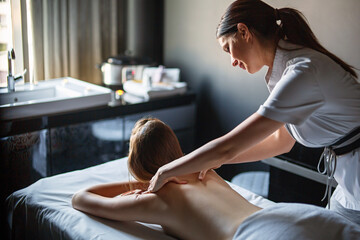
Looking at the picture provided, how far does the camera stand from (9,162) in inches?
91.7

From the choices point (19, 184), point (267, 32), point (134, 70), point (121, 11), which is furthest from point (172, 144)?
point (121, 11)

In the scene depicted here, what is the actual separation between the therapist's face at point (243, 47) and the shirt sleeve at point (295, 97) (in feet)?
0.64

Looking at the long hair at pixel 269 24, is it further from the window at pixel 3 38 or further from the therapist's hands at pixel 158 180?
the window at pixel 3 38

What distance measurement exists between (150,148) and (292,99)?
0.56 metres

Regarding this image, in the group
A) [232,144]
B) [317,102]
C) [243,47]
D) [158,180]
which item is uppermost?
[243,47]

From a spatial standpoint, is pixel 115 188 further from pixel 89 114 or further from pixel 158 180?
pixel 89 114

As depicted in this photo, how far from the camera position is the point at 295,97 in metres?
1.18

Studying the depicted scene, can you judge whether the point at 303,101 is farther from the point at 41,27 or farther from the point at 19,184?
the point at 41,27

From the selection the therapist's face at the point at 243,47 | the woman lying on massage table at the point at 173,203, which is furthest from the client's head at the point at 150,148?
the therapist's face at the point at 243,47

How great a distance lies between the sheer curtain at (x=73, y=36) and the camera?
2836 millimetres

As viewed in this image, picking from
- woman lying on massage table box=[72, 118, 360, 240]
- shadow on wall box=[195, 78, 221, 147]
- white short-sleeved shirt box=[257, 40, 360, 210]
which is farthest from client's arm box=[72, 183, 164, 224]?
shadow on wall box=[195, 78, 221, 147]

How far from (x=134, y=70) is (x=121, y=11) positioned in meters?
0.54

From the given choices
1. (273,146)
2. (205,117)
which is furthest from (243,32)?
(205,117)

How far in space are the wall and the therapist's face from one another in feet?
3.78
